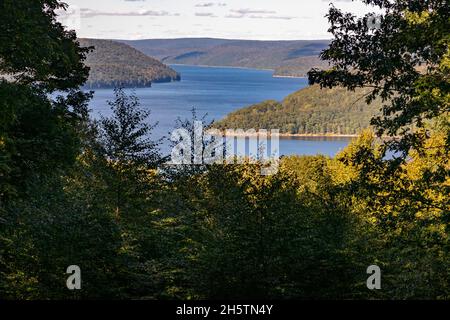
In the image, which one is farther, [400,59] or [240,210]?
[240,210]

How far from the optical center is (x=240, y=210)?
16500 mm

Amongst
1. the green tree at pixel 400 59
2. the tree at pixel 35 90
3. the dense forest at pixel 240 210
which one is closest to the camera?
the green tree at pixel 400 59

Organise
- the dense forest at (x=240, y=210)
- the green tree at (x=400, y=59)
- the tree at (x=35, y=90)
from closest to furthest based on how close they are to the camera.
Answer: the green tree at (x=400, y=59) → the dense forest at (x=240, y=210) → the tree at (x=35, y=90)

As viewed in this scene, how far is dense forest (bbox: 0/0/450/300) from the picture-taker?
12.1m

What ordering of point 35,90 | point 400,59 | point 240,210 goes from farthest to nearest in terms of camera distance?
point 35,90
point 240,210
point 400,59

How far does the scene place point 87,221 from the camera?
15266mm

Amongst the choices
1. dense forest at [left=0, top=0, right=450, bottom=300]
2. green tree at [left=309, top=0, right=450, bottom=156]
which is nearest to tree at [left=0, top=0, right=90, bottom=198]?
dense forest at [left=0, top=0, right=450, bottom=300]

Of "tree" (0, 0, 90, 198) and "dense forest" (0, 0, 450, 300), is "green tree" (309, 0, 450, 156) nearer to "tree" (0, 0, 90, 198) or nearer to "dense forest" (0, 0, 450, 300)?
"dense forest" (0, 0, 450, 300)

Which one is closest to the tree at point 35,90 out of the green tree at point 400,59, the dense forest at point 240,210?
the dense forest at point 240,210

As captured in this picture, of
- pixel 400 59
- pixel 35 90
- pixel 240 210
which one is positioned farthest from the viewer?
pixel 35 90

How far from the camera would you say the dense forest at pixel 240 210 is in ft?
39.7

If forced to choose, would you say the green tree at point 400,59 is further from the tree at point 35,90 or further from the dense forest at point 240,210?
the tree at point 35,90

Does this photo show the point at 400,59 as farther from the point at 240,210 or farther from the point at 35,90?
the point at 35,90

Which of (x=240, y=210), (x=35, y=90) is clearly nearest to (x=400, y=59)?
(x=240, y=210)
